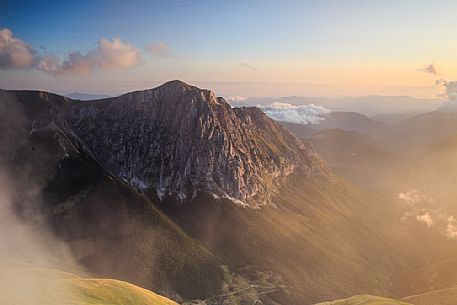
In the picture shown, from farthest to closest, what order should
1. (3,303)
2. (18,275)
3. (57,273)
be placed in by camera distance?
(57,273), (18,275), (3,303)

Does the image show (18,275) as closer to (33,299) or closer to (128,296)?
(33,299)

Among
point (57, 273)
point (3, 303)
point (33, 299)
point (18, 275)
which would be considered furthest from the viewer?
point (57, 273)

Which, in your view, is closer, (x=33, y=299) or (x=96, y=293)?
(x=33, y=299)

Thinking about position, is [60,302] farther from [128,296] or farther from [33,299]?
[128,296]

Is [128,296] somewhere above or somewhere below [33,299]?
below

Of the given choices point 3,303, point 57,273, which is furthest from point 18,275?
point 3,303

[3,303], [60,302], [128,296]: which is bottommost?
[128,296]
